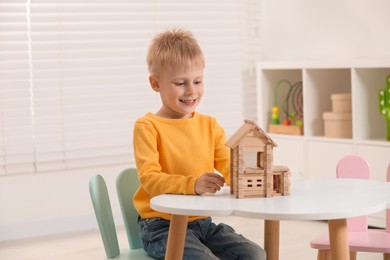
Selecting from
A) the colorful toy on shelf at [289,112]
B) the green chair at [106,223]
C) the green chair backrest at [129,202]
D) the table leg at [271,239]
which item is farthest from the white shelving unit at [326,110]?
the green chair at [106,223]

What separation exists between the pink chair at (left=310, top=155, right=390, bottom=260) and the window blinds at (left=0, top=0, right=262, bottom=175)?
7.43ft

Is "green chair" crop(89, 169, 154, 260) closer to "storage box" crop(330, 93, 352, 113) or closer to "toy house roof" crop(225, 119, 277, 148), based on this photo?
"toy house roof" crop(225, 119, 277, 148)

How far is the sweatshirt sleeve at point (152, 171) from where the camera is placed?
2182 mm

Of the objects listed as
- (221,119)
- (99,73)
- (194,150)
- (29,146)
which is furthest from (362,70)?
(194,150)

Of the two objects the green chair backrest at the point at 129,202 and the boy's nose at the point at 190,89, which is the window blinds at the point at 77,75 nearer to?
the green chair backrest at the point at 129,202

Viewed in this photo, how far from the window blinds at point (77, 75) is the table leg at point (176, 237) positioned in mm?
2496

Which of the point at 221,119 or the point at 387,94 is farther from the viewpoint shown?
the point at 221,119

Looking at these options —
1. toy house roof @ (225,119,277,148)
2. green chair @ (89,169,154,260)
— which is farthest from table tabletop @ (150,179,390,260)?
green chair @ (89,169,154,260)

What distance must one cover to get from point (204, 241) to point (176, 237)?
0.27 metres

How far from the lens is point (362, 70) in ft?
14.3

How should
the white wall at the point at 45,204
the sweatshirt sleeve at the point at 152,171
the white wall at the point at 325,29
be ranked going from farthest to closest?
the white wall at the point at 325,29
the white wall at the point at 45,204
the sweatshirt sleeve at the point at 152,171

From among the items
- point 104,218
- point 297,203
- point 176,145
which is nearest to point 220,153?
point 176,145

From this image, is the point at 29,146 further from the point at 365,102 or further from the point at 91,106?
the point at 365,102

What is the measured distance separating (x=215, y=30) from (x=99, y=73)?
2.76 ft
